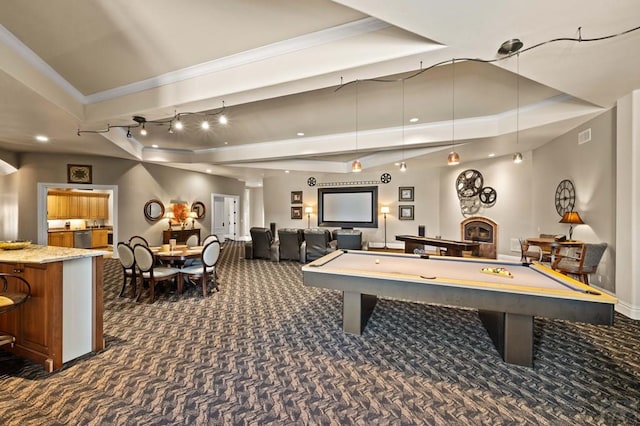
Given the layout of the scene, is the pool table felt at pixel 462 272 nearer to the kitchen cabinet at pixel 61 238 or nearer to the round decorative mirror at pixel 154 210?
the round decorative mirror at pixel 154 210

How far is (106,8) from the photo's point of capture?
8.05 feet

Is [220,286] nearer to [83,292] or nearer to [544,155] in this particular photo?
A: [83,292]

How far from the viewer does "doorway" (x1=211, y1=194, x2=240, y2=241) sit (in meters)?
10.8

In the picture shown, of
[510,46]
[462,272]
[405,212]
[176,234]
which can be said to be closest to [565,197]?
A: [462,272]

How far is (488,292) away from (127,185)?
9.04 metres

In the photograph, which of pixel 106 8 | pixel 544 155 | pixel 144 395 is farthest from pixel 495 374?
pixel 544 155

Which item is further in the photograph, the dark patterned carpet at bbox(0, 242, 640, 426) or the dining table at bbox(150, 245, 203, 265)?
the dining table at bbox(150, 245, 203, 265)

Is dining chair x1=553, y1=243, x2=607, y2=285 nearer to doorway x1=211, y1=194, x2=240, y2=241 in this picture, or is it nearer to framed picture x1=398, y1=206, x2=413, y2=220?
framed picture x1=398, y1=206, x2=413, y2=220

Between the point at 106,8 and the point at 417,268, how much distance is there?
3951mm

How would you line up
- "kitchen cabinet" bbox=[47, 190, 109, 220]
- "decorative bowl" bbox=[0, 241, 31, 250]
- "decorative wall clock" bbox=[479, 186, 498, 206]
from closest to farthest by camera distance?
"decorative bowl" bbox=[0, 241, 31, 250]
"decorative wall clock" bbox=[479, 186, 498, 206]
"kitchen cabinet" bbox=[47, 190, 109, 220]

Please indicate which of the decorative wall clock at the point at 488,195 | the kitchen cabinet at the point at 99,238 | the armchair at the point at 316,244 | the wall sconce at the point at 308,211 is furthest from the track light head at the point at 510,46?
the kitchen cabinet at the point at 99,238

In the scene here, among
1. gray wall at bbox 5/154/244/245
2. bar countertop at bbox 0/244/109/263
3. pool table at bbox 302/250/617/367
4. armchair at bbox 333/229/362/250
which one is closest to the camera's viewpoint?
pool table at bbox 302/250/617/367

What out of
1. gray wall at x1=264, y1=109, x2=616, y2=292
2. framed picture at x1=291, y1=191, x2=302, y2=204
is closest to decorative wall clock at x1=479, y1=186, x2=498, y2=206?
gray wall at x1=264, y1=109, x2=616, y2=292

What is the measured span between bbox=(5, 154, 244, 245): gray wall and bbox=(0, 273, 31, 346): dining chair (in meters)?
5.49
